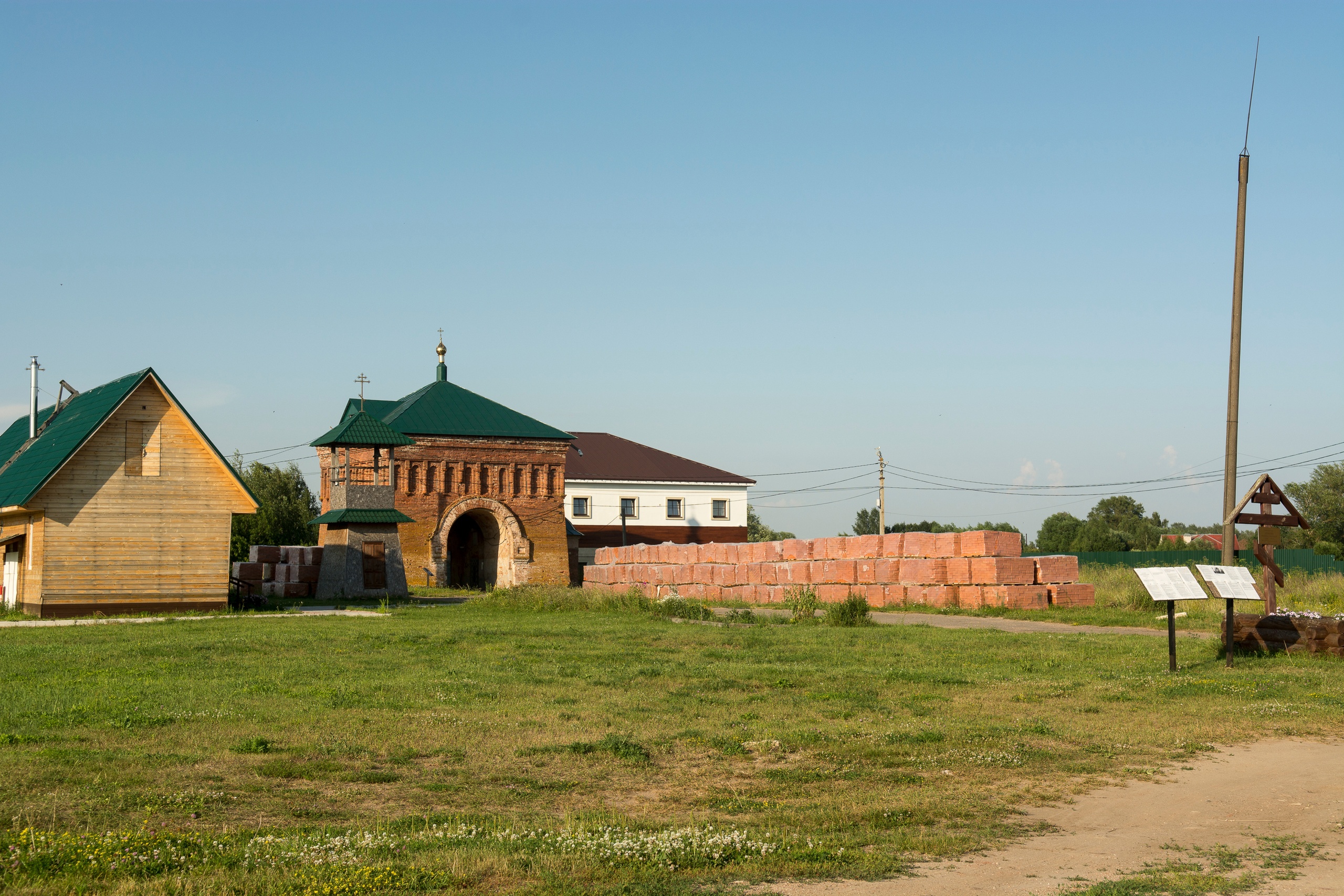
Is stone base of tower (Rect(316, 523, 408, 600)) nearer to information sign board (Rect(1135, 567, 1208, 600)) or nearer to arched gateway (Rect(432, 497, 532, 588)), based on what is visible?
arched gateway (Rect(432, 497, 532, 588))

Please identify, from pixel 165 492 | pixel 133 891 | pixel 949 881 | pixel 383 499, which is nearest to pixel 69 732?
pixel 133 891

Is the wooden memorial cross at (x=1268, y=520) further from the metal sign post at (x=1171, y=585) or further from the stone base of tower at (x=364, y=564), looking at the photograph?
the stone base of tower at (x=364, y=564)

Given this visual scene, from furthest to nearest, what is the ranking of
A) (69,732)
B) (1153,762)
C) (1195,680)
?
1. (1195,680)
2. (69,732)
3. (1153,762)

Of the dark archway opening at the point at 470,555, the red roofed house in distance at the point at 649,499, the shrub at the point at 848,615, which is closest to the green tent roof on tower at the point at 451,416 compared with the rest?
the dark archway opening at the point at 470,555

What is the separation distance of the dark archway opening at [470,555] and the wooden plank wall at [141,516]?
20537 millimetres

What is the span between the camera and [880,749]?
9586 millimetres

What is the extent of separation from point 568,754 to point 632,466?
59.1m

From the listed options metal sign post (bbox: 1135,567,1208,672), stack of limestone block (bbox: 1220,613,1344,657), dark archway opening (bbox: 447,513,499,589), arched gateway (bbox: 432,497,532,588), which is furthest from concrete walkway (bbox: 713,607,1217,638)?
dark archway opening (bbox: 447,513,499,589)

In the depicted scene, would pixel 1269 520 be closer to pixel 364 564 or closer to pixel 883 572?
pixel 883 572

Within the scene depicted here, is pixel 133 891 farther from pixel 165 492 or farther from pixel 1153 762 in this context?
pixel 165 492

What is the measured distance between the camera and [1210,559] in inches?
2037

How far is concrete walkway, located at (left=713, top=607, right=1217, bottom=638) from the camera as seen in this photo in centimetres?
2144

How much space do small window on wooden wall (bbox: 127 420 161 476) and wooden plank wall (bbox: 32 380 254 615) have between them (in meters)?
0.03

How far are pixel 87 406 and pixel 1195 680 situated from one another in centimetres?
2947
